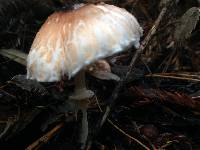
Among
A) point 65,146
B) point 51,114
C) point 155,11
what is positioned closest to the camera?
point 65,146

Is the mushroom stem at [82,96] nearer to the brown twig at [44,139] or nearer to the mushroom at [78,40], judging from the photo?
the brown twig at [44,139]

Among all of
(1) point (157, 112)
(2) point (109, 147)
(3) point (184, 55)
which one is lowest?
(2) point (109, 147)

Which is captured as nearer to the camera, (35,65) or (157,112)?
(35,65)

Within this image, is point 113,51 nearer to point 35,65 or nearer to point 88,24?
point 88,24

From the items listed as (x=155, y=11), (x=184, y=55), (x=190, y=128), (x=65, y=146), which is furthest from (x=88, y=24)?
(x=155, y=11)

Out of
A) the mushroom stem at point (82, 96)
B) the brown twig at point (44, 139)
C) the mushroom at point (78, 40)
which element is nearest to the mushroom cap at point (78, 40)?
the mushroom at point (78, 40)
